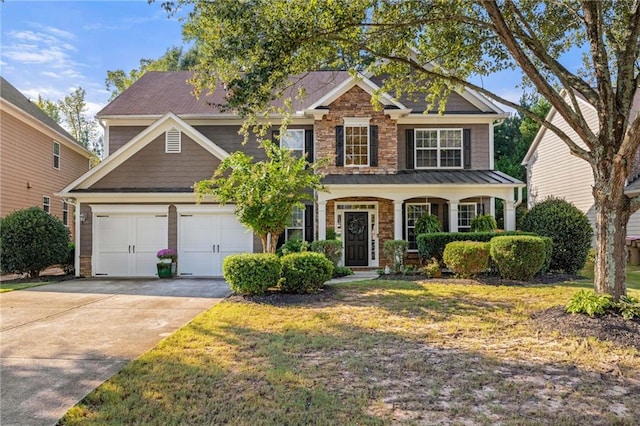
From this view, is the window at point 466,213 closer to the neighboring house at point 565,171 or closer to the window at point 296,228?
the neighboring house at point 565,171

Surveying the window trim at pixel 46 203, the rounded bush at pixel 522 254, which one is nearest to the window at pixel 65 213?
the window trim at pixel 46 203

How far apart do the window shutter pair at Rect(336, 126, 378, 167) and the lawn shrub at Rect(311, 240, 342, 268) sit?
3455 millimetres

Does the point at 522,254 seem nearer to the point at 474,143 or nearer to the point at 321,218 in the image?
the point at 321,218

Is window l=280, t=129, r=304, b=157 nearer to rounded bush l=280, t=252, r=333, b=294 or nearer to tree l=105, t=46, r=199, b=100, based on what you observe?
rounded bush l=280, t=252, r=333, b=294

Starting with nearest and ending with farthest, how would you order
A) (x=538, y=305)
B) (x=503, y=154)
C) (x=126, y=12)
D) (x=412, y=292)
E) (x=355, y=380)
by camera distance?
(x=355, y=380) < (x=538, y=305) < (x=126, y=12) < (x=412, y=292) < (x=503, y=154)

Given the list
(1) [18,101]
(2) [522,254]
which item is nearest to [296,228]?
(2) [522,254]

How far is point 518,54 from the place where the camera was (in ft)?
23.9

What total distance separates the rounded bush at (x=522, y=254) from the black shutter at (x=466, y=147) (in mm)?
5777

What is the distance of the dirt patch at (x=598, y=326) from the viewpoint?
591 cm

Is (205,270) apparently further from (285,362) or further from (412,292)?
(285,362)

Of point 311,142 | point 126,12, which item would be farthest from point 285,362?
point 311,142

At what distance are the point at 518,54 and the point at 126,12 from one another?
8.21 meters

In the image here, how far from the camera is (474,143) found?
54.1 ft

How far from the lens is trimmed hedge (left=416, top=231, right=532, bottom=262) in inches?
521
